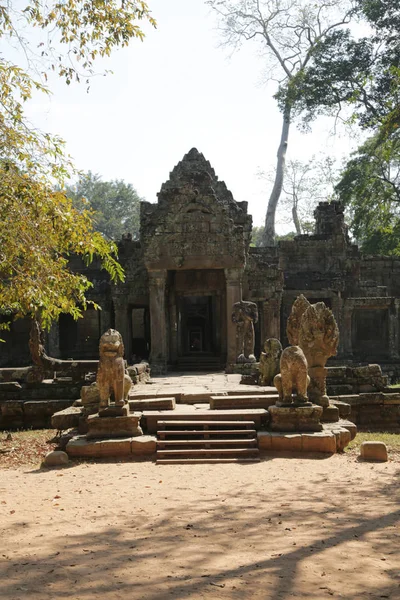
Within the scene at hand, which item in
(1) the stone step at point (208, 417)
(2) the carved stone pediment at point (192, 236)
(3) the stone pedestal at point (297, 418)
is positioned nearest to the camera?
(3) the stone pedestal at point (297, 418)

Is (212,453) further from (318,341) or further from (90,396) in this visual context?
(318,341)

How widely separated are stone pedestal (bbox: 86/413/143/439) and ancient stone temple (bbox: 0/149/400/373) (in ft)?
25.8

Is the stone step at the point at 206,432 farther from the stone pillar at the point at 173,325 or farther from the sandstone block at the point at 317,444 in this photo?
the stone pillar at the point at 173,325

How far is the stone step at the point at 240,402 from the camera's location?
405 inches

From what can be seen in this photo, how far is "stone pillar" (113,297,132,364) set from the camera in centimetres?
1962

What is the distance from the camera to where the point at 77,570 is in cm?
462

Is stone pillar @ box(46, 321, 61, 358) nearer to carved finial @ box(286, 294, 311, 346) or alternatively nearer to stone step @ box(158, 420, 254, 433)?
carved finial @ box(286, 294, 311, 346)

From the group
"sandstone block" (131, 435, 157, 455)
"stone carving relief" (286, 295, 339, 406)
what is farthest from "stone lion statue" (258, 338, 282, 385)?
"sandstone block" (131, 435, 157, 455)

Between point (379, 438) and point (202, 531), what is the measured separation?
673 centimetres

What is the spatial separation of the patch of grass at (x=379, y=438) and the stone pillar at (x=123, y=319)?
365 inches

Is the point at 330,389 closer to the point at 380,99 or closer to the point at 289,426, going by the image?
the point at 289,426

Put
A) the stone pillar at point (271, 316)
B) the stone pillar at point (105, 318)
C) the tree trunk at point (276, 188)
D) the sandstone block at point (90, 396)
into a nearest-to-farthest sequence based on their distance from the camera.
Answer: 1. the sandstone block at point (90, 396)
2. the stone pillar at point (271, 316)
3. the stone pillar at point (105, 318)
4. the tree trunk at point (276, 188)

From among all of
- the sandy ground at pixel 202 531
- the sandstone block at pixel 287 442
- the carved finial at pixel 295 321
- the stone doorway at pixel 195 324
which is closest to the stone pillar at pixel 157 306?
the carved finial at pixel 295 321

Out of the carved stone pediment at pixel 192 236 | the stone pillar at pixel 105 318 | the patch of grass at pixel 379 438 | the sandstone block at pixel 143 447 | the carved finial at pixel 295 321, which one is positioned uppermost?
the carved stone pediment at pixel 192 236
